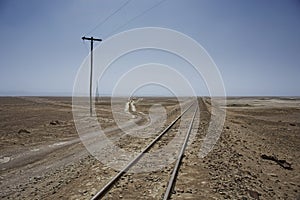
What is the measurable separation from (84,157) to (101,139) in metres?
4.02

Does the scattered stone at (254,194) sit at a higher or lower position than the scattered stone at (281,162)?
higher

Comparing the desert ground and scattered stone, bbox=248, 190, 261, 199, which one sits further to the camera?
the desert ground

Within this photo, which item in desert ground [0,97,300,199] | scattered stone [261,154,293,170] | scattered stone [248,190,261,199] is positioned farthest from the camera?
scattered stone [261,154,293,170]

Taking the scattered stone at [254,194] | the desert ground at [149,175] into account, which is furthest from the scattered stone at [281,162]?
the scattered stone at [254,194]

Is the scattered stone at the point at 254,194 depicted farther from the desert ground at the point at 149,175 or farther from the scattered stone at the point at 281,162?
the scattered stone at the point at 281,162

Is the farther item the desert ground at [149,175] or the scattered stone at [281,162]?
the scattered stone at [281,162]

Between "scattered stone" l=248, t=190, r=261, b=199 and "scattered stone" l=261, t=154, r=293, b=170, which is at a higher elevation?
"scattered stone" l=248, t=190, r=261, b=199

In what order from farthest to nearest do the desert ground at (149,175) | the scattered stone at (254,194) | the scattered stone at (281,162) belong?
the scattered stone at (281,162) < the desert ground at (149,175) < the scattered stone at (254,194)

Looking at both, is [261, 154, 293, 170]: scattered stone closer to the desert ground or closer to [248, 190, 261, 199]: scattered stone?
the desert ground

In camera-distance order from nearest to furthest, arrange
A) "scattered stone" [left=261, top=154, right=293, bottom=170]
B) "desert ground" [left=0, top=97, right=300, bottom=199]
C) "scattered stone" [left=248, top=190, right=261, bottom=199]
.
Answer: "scattered stone" [left=248, top=190, right=261, bottom=199] < "desert ground" [left=0, top=97, right=300, bottom=199] < "scattered stone" [left=261, top=154, right=293, bottom=170]

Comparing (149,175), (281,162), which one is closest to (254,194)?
(149,175)

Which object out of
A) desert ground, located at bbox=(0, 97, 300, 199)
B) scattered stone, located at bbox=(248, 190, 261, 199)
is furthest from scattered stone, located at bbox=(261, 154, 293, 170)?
scattered stone, located at bbox=(248, 190, 261, 199)

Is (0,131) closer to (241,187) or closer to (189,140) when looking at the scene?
(189,140)

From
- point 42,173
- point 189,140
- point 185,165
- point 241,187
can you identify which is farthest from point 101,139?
point 241,187
